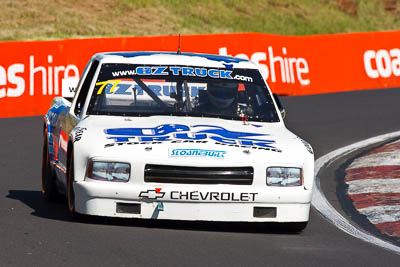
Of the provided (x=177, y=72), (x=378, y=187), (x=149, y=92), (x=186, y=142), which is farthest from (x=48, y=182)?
(x=378, y=187)

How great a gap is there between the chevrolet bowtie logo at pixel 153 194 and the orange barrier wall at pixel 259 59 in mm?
12460

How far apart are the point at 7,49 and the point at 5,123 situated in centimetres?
208

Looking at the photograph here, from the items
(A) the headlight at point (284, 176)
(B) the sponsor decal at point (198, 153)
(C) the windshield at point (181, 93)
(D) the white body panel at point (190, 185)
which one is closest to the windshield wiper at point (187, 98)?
(C) the windshield at point (181, 93)

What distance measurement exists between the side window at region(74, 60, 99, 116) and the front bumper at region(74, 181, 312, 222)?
4.94 ft

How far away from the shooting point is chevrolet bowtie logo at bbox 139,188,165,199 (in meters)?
8.37

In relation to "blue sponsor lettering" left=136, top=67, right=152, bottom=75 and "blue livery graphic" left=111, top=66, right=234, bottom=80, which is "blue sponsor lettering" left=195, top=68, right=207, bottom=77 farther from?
"blue sponsor lettering" left=136, top=67, right=152, bottom=75

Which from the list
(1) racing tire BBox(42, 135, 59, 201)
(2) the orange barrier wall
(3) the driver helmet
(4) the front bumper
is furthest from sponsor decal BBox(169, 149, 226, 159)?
(2) the orange barrier wall

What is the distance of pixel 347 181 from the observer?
1262cm

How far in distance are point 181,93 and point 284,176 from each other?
160 centimetres

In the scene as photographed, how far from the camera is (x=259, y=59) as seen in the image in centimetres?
2469

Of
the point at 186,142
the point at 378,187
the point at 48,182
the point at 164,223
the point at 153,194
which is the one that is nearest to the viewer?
the point at 153,194

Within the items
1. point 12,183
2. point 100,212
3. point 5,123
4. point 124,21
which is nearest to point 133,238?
point 100,212

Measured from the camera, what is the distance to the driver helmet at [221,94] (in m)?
9.81

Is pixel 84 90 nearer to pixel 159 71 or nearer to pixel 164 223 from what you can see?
pixel 159 71
